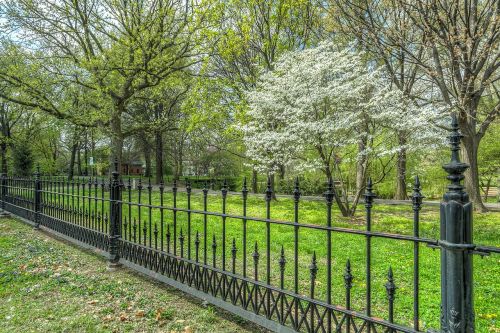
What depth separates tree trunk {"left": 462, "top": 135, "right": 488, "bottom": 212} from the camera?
10992 mm

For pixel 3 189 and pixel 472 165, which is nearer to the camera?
pixel 3 189

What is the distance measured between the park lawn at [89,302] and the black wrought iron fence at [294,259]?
189 millimetres

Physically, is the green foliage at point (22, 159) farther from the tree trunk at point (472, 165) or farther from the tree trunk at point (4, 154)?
the tree trunk at point (472, 165)

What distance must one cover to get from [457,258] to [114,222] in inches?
173

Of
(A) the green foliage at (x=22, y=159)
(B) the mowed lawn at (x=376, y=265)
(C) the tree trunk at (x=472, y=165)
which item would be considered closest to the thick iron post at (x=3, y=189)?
(B) the mowed lawn at (x=376, y=265)

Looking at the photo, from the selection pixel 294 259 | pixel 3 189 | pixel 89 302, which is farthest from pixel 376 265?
pixel 3 189

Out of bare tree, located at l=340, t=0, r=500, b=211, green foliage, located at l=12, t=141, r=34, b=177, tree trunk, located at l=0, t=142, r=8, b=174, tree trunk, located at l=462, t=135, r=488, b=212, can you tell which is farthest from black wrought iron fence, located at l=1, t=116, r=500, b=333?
tree trunk, located at l=0, t=142, r=8, b=174

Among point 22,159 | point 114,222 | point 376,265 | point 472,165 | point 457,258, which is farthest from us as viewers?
point 22,159

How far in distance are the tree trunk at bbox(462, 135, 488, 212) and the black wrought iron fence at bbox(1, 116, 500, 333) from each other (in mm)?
6715

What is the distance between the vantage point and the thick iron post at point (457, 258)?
1.76 meters

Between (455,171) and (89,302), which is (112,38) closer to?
(89,302)

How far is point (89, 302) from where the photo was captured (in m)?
3.59

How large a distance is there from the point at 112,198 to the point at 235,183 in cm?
2101

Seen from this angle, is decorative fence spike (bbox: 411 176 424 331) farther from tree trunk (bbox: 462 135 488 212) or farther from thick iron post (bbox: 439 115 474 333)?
tree trunk (bbox: 462 135 488 212)
